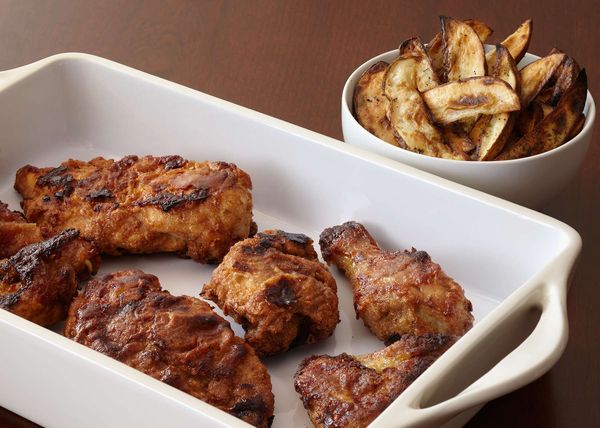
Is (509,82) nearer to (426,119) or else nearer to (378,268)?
(426,119)

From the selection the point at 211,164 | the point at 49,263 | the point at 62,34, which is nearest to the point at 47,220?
the point at 49,263

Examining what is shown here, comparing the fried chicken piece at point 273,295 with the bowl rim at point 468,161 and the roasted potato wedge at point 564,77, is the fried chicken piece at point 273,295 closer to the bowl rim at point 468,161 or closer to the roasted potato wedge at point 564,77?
the bowl rim at point 468,161

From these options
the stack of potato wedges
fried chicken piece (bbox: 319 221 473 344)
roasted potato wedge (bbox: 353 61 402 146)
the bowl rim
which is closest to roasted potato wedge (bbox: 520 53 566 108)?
the stack of potato wedges

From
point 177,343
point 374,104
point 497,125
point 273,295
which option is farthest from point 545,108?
point 177,343

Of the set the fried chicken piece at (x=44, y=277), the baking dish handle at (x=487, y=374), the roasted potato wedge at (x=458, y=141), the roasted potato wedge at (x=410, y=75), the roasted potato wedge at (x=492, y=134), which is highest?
the roasted potato wedge at (x=410, y=75)

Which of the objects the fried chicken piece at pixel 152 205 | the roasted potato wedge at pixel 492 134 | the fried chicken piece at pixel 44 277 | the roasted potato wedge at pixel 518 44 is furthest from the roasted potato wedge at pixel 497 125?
the fried chicken piece at pixel 44 277
